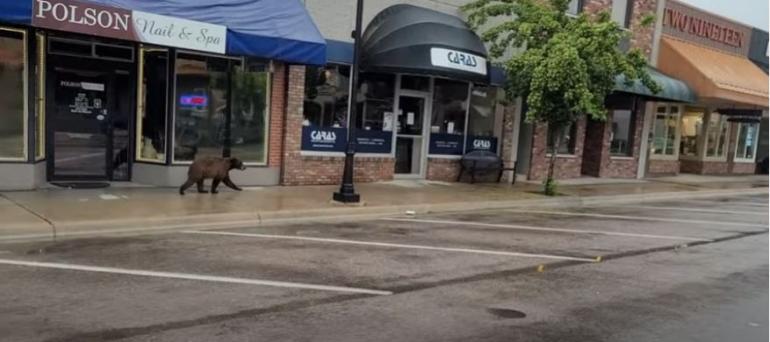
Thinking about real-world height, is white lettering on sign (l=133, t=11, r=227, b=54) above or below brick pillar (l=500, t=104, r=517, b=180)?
above

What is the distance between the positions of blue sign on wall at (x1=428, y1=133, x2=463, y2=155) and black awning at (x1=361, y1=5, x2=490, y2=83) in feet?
6.28

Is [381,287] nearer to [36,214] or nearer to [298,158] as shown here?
[36,214]

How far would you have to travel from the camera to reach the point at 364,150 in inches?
617

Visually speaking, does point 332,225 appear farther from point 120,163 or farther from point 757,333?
point 757,333

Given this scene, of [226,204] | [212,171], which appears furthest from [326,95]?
[226,204]

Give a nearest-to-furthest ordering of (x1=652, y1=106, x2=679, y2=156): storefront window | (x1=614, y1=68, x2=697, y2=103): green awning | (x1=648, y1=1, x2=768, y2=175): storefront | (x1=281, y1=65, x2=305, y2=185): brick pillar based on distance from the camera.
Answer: (x1=281, y1=65, x2=305, y2=185): brick pillar → (x1=614, y1=68, x2=697, y2=103): green awning → (x1=648, y1=1, x2=768, y2=175): storefront → (x1=652, y1=106, x2=679, y2=156): storefront window

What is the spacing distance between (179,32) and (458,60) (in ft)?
21.2

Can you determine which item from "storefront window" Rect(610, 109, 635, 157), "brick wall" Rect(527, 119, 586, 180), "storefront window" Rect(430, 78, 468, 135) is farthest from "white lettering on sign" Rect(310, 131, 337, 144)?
"storefront window" Rect(610, 109, 635, 157)

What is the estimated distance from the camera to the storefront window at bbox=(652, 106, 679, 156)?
25.0 metres

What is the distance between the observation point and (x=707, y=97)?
2275 cm

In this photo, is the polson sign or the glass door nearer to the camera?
the polson sign

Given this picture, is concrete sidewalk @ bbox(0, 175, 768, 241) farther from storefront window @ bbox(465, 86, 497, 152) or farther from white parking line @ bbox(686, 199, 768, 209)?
white parking line @ bbox(686, 199, 768, 209)

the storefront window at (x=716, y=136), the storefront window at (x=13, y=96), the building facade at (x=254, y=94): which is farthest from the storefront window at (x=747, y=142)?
the storefront window at (x=13, y=96)

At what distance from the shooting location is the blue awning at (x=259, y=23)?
11492 millimetres
